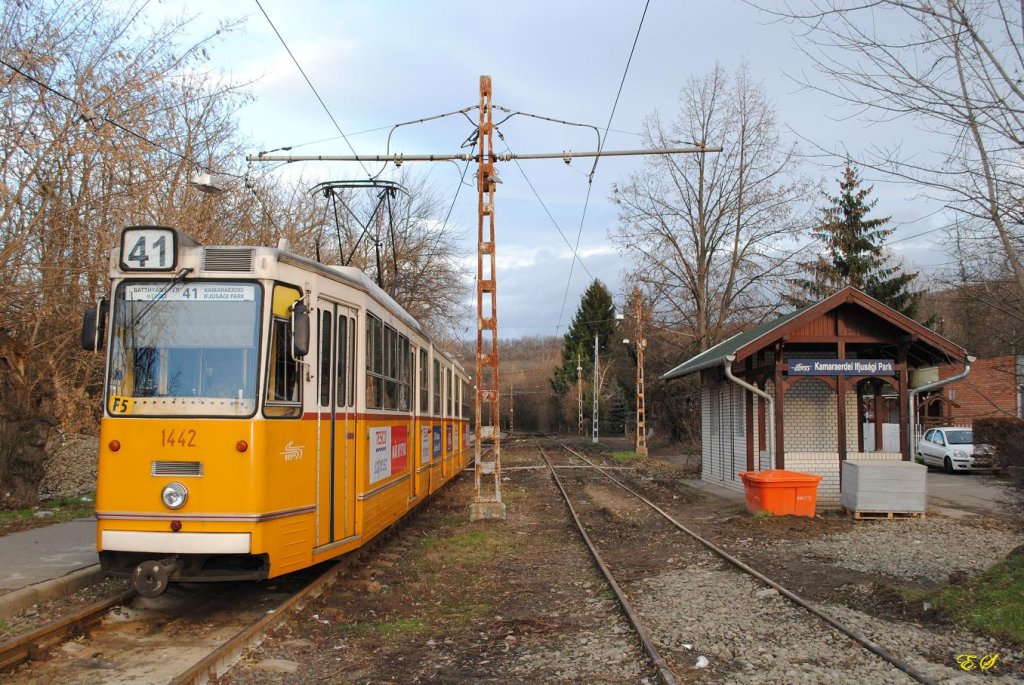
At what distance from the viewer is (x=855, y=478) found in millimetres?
13891

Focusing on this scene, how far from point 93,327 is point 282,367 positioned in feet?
5.19

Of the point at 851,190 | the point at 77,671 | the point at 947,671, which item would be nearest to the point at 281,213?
the point at 77,671

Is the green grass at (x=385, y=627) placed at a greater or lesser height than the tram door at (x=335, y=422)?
lesser

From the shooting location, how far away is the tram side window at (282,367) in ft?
23.5

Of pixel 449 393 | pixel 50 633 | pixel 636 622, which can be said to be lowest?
pixel 636 622

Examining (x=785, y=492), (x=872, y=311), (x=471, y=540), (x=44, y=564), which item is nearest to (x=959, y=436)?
(x=872, y=311)

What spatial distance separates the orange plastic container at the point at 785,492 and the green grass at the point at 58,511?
1091cm

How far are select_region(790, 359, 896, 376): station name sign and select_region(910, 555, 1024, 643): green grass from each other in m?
7.23

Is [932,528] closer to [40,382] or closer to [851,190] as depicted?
[40,382]

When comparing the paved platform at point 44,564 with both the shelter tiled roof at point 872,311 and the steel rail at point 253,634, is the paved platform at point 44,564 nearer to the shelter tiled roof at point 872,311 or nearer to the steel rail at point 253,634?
the steel rail at point 253,634

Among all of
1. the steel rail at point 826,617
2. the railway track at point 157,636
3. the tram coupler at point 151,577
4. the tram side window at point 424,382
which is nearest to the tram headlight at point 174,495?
the tram coupler at point 151,577

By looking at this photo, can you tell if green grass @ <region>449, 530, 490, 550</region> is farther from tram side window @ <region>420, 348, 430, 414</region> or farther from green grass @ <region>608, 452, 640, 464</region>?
green grass @ <region>608, 452, 640, 464</region>

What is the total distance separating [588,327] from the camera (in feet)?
275

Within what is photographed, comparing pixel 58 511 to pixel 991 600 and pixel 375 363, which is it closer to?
pixel 375 363
